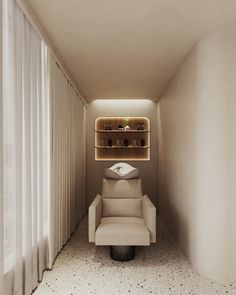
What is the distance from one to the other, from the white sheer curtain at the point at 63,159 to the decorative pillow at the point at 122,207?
1.81 feet

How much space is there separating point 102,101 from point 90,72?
215 cm

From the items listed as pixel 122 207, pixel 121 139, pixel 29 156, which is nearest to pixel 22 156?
pixel 29 156

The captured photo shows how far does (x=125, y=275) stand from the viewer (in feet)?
9.12

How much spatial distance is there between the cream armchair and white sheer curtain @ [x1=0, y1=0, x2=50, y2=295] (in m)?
0.63

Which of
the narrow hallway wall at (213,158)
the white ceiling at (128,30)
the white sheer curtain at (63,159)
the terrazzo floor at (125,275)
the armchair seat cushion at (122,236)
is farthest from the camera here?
the white sheer curtain at (63,159)

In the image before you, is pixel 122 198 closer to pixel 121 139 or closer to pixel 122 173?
pixel 122 173

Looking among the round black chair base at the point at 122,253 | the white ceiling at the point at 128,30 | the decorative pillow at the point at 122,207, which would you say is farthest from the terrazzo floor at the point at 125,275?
the white ceiling at the point at 128,30

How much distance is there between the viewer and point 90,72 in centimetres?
389

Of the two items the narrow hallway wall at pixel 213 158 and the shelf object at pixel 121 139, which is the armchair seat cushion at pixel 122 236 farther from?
the shelf object at pixel 121 139

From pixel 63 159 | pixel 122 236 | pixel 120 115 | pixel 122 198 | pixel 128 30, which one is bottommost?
pixel 122 236

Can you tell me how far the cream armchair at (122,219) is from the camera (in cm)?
299

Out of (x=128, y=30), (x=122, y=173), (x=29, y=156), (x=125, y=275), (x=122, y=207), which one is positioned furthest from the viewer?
(x=122, y=173)

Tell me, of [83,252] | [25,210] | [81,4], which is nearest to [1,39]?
[81,4]

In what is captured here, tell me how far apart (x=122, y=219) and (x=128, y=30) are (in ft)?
7.50
